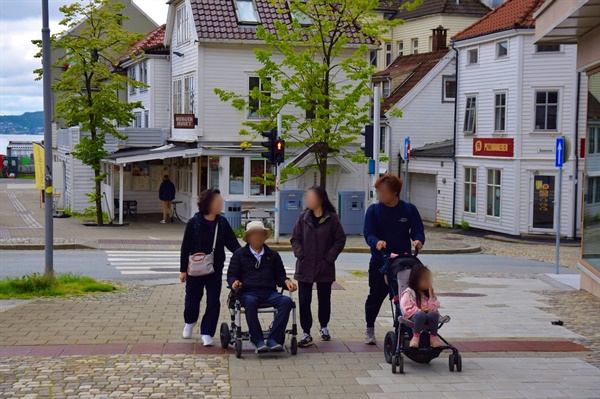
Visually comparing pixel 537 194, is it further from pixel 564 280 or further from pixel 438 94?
pixel 564 280

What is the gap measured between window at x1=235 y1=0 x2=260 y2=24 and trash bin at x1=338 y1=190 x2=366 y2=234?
8.71 metres

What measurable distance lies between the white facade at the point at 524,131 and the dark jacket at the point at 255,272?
23.4m

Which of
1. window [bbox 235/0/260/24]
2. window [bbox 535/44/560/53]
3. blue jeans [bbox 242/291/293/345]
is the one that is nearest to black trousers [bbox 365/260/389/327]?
blue jeans [bbox 242/291/293/345]

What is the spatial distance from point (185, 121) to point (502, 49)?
12301 millimetres

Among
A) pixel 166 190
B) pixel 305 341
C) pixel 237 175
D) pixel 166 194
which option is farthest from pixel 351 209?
pixel 305 341

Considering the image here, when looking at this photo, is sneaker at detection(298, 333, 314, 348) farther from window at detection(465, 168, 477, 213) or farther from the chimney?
the chimney

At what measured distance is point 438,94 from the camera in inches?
1620

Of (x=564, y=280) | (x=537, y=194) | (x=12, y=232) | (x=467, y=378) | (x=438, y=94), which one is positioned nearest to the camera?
(x=467, y=378)

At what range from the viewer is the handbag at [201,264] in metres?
9.56

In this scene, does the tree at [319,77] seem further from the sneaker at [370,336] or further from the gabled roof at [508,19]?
the sneaker at [370,336]

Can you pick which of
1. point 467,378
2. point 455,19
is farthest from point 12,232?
point 455,19

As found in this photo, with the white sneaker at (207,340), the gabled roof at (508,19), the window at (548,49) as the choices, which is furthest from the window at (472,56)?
the white sneaker at (207,340)

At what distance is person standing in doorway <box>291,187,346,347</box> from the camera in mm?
9641

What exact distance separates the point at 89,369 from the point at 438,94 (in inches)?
1358
